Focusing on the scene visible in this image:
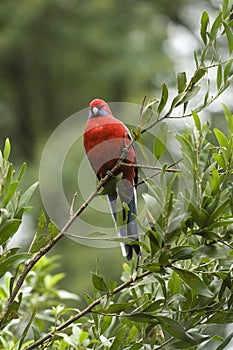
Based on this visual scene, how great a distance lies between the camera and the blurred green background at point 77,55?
6.16 meters

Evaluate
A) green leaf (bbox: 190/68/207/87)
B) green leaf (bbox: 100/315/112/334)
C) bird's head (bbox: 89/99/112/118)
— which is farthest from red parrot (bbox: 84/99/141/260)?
green leaf (bbox: 190/68/207/87)

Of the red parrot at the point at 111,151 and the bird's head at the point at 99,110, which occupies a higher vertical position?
the bird's head at the point at 99,110

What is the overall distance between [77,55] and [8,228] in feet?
18.5

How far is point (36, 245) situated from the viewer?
44.6 inches

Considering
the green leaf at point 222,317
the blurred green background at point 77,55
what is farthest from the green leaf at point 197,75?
the blurred green background at point 77,55

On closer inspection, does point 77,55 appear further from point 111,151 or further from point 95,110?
point 111,151

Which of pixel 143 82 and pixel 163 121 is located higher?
pixel 163 121

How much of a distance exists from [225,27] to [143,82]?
5.03 meters

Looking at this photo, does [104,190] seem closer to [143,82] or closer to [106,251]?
[106,251]

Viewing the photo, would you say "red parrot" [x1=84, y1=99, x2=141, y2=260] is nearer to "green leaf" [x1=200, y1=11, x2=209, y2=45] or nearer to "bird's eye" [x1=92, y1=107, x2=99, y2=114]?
"bird's eye" [x1=92, y1=107, x2=99, y2=114]

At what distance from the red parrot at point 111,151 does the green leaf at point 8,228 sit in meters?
0.30

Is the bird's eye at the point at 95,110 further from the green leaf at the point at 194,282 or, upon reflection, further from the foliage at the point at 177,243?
the green leaf at the point at 194,282

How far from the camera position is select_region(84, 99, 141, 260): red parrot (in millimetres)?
1324

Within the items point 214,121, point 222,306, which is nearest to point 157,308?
point 222,306
